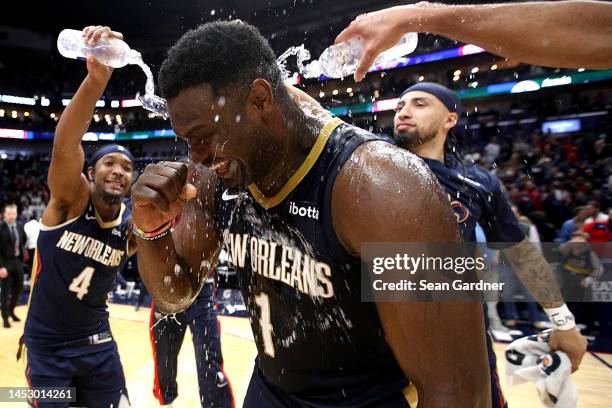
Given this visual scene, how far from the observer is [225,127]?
135cm

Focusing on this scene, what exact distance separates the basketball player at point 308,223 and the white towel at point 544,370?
4.30 ft

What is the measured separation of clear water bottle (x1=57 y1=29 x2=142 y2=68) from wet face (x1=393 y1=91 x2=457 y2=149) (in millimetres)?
1450

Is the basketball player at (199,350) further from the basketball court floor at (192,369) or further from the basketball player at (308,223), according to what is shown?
the basketball player at (308,223)

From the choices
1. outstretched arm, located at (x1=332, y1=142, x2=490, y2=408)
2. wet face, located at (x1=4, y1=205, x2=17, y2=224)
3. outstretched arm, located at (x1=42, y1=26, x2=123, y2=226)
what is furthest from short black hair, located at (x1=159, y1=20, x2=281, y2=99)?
wet face, located at (x1=4, y1=205, x2=17, y2=224)

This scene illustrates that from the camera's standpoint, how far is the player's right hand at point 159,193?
1.51 m

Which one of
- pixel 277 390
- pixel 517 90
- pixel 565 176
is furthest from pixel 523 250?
pixel 517 90

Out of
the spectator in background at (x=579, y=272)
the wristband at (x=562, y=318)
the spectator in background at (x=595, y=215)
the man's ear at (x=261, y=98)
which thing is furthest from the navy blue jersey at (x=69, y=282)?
the spectator in background at (x=595, y=215)

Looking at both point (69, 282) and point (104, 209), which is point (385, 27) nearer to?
point (104, 209)

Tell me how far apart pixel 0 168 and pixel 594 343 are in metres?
26.9

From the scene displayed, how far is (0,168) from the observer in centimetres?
2430

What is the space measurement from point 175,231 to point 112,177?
5.02 ft

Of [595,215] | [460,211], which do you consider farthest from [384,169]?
[595,215]

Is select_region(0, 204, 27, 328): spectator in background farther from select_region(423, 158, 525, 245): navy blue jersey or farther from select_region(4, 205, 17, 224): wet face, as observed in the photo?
select_region(423, 158, 525, 245): navy blue jersey

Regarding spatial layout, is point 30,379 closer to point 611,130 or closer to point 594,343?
point 594,343
